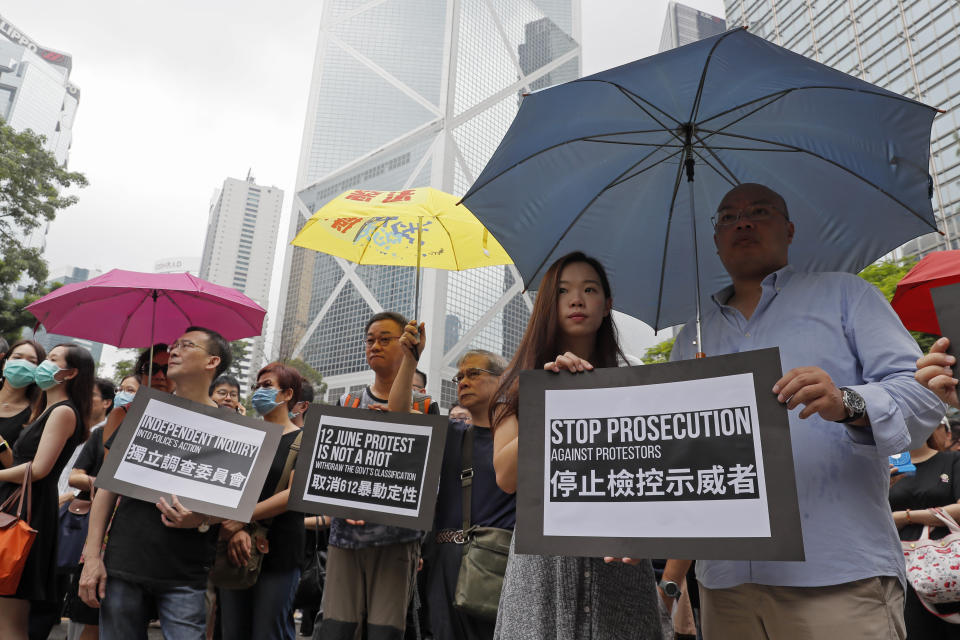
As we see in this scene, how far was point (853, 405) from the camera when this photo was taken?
5.59 feet

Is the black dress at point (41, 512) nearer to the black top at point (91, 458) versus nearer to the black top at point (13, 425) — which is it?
the black top at point (91, 458)

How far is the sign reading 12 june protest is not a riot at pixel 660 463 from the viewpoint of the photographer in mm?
1685

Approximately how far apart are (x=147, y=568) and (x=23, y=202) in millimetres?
21411

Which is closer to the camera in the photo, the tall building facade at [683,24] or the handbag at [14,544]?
the handbag at [14,544]

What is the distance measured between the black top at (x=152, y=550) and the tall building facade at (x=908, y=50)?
31.3 meters

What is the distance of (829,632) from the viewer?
172 centimetres

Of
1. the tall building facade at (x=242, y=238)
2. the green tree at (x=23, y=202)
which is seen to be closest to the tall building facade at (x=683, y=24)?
the tall building facade at (x=242, y=238)

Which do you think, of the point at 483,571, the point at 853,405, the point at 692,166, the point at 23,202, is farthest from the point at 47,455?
the point at 23,202

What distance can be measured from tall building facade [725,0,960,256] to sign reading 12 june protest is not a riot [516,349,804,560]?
31.0 m

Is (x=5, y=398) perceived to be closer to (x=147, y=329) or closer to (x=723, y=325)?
(x=147, y=329)

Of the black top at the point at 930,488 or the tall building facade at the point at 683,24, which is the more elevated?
the tall building facade at the point at 683,24

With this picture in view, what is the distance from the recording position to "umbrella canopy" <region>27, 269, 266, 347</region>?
14.6 ft

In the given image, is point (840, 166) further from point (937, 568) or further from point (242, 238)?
point (242, 238)

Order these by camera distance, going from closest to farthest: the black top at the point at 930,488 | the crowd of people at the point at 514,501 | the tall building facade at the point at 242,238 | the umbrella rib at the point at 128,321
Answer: the crowd of people at the point at 514,501, the black top at the point at 930,488, the umbrella rib at the point at 128,321, the tall building facade at the point at 242,238
